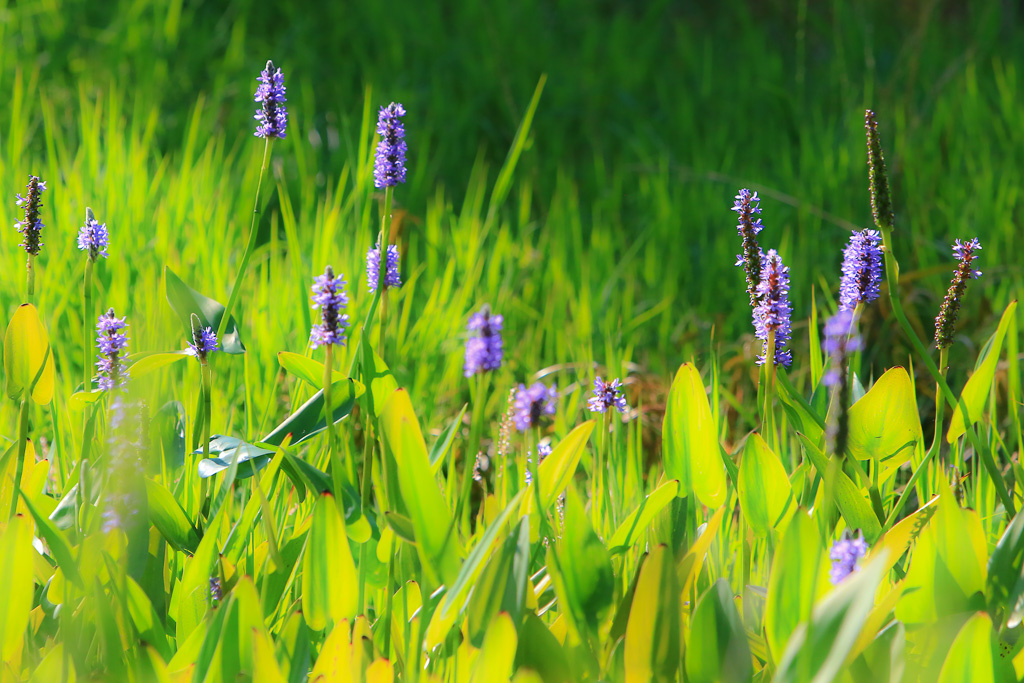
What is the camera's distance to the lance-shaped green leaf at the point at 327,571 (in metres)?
0.86

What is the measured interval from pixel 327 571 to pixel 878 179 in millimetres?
683

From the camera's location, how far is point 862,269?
0.99 m

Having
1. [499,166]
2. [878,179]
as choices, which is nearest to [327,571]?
[878,179]

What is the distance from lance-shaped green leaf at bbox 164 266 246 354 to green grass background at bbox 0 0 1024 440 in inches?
3.3

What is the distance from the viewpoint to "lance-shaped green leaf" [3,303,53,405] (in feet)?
3.39

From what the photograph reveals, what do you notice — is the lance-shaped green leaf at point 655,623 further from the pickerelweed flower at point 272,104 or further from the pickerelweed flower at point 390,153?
the pickerelweed flower at point 272,104

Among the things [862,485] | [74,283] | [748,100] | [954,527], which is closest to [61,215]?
[74,283]

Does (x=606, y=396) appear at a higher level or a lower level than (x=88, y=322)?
lower

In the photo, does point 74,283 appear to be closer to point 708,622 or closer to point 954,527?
point 708,622

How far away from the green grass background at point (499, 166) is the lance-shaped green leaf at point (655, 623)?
0.66m

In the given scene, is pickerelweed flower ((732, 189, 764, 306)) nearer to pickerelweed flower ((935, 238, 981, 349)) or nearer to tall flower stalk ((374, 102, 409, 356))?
pickerelweed flower ((935, 238, 981, 349))

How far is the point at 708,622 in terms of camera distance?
83cm

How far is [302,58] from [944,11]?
157 inches

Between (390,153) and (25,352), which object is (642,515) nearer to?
(390,153)
